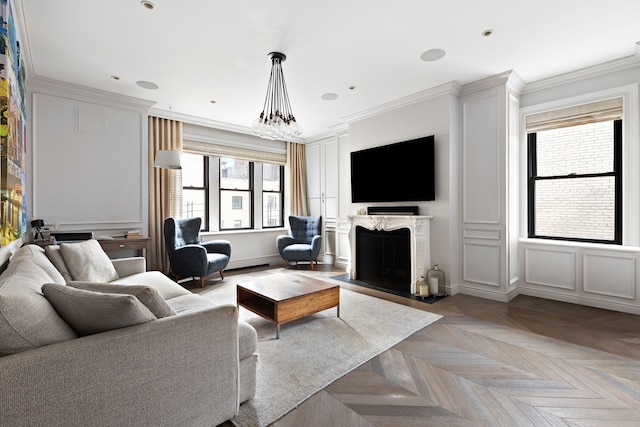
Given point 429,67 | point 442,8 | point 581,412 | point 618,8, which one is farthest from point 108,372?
point 618,8

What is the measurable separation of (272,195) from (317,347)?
4398 millimetres

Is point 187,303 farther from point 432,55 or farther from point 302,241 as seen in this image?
point 302,241

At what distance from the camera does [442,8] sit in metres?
2.47

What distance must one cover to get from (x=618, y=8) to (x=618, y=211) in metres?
2.11

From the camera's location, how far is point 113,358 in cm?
124

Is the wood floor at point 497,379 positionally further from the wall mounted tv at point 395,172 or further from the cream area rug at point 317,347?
the wall mounted tv at point 395,172

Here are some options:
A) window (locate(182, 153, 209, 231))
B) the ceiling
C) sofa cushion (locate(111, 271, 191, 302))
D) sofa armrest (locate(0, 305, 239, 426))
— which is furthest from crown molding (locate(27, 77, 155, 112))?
sofa armrest (locate(0, 305, 239, 426))

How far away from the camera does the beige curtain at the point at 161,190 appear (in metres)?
4.75

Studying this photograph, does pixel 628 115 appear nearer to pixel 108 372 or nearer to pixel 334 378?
pixel 334 378

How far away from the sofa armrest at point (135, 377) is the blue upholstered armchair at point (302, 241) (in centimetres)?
399

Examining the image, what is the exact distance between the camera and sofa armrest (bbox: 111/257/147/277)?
3193mm

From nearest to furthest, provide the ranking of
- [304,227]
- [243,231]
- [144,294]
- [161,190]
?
[144,294], [161,190], [243,231], [304,227]

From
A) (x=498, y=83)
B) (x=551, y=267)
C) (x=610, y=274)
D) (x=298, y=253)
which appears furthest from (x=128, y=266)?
(x=610, y=274)

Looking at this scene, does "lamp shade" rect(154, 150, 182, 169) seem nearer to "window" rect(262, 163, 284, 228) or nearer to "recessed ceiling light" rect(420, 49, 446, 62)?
"window" rect(262, 163, 284, 228)
